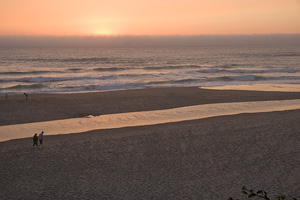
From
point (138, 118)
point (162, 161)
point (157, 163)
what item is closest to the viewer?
point (157, 163)

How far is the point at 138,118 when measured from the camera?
70.5 ft

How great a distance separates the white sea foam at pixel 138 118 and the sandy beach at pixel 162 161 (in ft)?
3.85

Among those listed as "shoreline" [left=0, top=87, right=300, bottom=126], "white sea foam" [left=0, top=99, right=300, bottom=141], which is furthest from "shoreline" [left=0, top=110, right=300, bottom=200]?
"shoreline" [left=0, top=87, right=300, bottom=126]

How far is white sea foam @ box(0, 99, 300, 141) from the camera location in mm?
18542

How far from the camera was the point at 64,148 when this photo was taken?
1487cm

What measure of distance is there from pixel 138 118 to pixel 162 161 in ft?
27.8

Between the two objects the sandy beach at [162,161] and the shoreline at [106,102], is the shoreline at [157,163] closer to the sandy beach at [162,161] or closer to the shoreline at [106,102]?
the sandy beach at [162,161]

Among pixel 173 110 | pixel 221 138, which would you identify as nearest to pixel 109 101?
pixel 173 110

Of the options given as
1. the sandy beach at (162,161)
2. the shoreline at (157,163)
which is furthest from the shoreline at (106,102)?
the shoreline at (157,163)

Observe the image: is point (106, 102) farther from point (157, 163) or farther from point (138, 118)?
point (157, 163)

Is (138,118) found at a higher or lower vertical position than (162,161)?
lower

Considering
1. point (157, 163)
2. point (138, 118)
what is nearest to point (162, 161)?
point (157, 163)

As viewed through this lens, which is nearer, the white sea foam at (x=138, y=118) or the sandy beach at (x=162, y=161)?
the sandy beach at (x=162, y=161)

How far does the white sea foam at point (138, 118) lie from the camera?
60.8 ft
